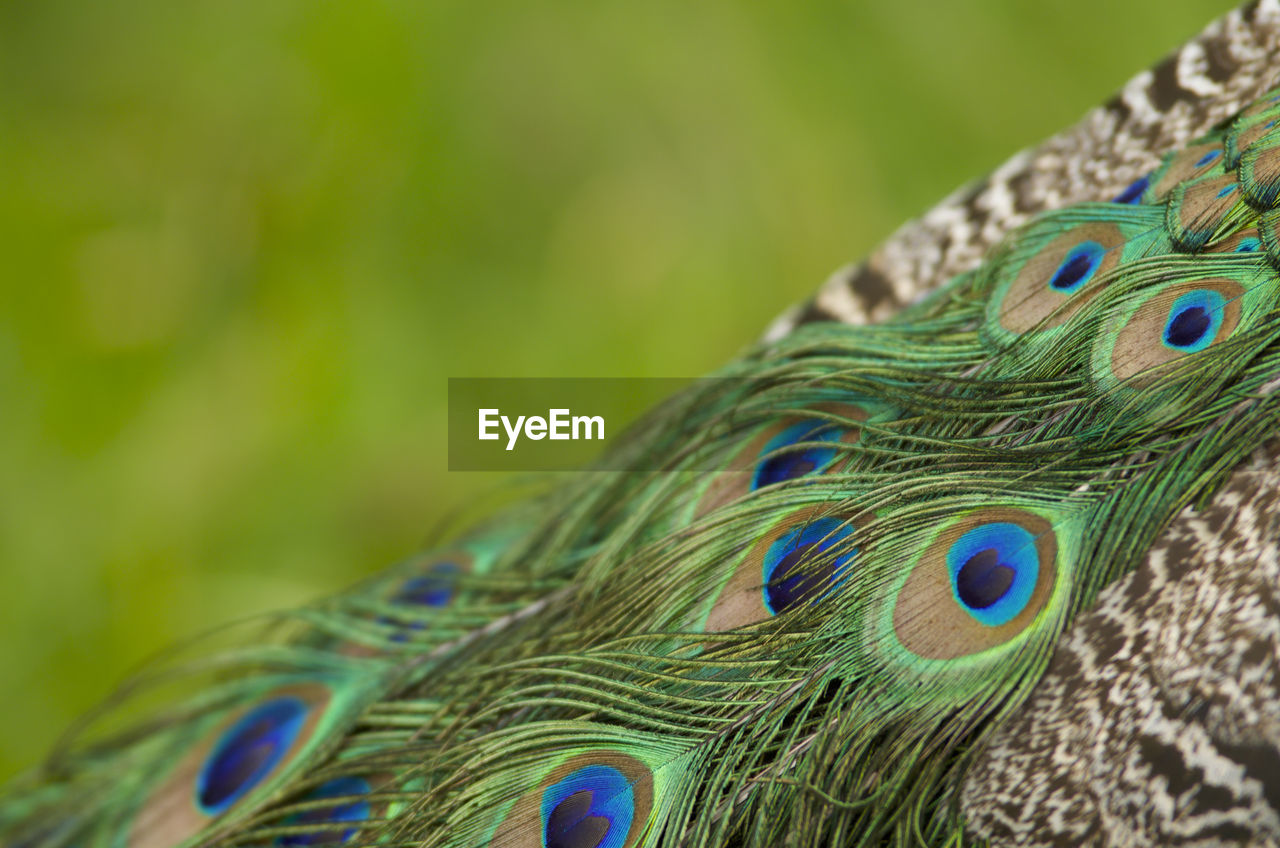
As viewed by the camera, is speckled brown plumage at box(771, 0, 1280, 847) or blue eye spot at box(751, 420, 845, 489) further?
blue eye spot at box(751, 420, 845, 489)

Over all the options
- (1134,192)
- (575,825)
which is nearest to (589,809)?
(575,825)

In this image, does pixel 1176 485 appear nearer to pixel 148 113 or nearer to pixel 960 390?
pixel 960 390

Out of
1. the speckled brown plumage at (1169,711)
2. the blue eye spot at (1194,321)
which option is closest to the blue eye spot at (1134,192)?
the blue eye spot at (1194,321)

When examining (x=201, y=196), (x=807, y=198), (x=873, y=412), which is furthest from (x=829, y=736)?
(x=201, y=196)

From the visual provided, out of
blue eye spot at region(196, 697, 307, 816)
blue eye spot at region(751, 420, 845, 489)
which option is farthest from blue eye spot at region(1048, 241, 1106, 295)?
blue eye spot at region(196, 697, 307, 816)

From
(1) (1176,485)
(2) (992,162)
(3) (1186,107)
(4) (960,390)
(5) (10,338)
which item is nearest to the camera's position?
(1) (1176,485)

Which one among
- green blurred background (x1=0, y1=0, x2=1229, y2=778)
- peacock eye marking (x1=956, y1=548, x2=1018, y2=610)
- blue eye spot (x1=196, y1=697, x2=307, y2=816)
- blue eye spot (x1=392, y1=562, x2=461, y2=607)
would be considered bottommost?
blue eye spot (x1=196, y1=697, x2=307, y2=816)

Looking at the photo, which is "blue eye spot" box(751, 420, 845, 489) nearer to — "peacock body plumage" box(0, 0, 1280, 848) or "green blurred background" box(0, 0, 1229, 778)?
"peacock body plumage" box(0, 0, 1280, 848)
